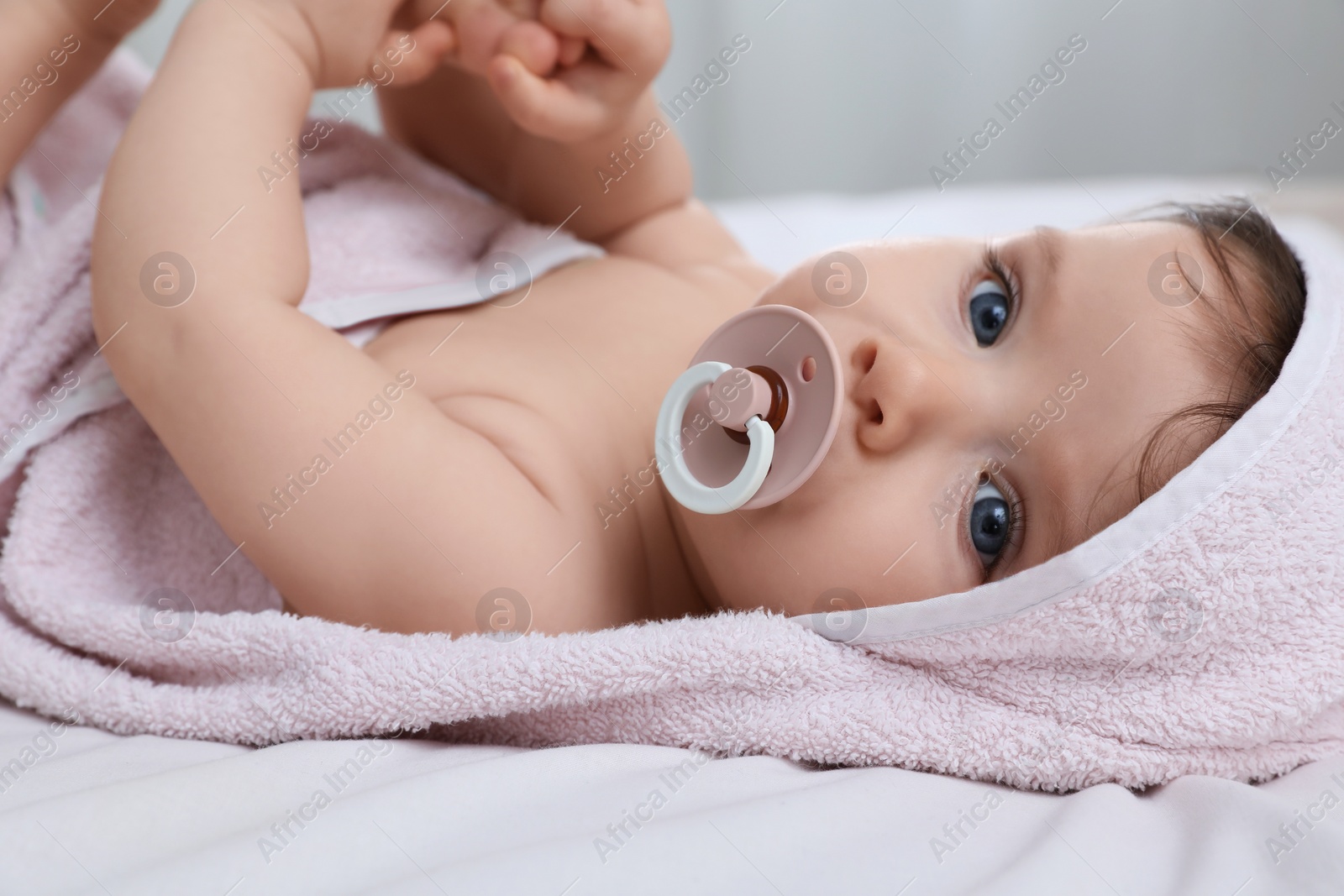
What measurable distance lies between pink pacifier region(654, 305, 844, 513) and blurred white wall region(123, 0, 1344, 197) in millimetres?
1612

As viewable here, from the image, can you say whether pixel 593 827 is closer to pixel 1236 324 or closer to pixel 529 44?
pixel 1236 324

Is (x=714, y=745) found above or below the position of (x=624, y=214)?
below

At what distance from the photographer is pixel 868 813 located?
647 millimetres

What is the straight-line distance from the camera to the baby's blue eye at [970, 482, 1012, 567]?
30.1 inches

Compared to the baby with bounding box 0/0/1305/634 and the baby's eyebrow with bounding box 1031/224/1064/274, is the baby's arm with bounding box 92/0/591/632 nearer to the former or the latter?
the baby with bounding box 0/0/1305/634

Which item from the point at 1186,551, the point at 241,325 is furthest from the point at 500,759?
the point at 1186,551

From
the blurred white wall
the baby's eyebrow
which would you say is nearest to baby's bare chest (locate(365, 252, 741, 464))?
the baby's eyebrow

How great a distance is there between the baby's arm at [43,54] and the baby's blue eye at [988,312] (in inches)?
32.3

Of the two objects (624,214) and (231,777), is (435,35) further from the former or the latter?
(231,777)

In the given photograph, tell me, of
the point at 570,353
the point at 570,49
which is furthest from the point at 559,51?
the point at 570,353

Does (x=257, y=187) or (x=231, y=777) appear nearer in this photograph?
(x=231, y=777)

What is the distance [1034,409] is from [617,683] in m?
0.37

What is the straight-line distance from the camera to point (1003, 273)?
2.76ft

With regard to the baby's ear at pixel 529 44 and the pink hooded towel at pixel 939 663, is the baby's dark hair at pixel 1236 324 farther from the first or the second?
the baby's ear at pixel 529 44
